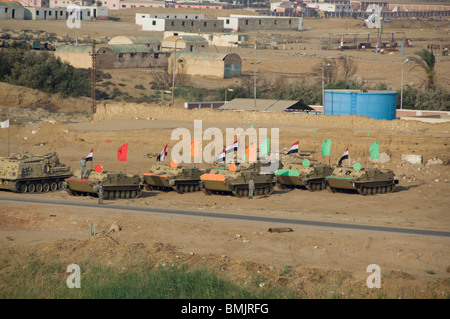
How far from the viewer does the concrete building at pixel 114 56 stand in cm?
7269

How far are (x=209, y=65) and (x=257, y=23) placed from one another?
51570 mm

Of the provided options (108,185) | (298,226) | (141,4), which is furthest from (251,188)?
(141,4)

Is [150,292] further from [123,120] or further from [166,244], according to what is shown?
[123,120]

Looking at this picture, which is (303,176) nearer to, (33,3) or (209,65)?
(209,65)

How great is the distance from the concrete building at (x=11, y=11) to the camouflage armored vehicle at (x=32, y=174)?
77919 millimetres

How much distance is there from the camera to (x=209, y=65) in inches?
2913

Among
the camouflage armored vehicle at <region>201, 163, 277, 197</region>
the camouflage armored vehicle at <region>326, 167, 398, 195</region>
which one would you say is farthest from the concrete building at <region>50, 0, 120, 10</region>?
the camouflage armored vehicle at <region>326, 167, 398, 195</region>

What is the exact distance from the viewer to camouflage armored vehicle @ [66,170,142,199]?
3209 cm

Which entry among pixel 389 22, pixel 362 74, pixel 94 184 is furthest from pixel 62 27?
pixel 94 184

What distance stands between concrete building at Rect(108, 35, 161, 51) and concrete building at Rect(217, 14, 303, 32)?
116 ft

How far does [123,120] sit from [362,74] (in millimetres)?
36392

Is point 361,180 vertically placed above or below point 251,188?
above

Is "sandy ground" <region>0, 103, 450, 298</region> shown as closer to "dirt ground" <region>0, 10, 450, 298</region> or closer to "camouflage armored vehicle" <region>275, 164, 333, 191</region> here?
"dirt ground" <region>0, 10, 450, 298</region>

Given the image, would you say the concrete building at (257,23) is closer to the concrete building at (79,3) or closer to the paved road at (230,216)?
the concrete building at (79,3)
